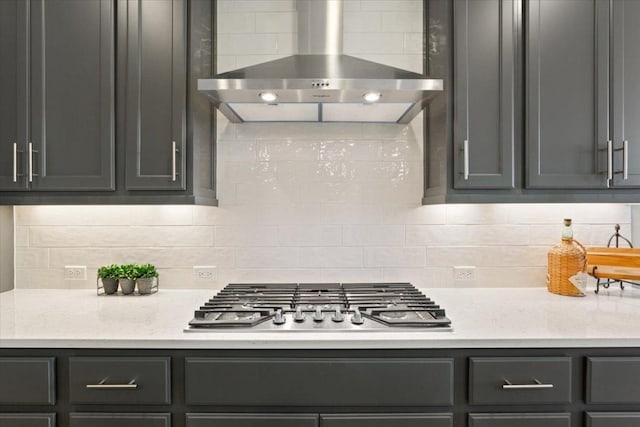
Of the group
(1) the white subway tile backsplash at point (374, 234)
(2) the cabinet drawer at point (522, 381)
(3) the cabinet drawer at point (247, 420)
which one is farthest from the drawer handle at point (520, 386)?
(1) the white subway tile backsplash at point (374, 234)

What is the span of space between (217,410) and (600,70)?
2.11 metres

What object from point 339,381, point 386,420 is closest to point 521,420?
point 386,420

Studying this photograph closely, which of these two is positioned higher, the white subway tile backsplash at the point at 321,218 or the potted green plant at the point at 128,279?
the white subway tile backsplash at the point at 321,218

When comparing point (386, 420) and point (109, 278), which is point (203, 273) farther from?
point (386, 420)

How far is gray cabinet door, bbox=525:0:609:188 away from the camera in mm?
1780

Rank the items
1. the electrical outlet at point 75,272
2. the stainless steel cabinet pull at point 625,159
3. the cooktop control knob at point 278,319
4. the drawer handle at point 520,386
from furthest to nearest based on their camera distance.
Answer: the electrical outlet at point 75,272, the stainless steel cabinet pull at point 625,159, the cooktop control knob at point 278,319, the drawer handle at point 520,386

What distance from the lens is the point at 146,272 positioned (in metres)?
2.04

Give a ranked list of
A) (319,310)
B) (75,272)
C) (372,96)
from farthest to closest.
→ (75,272), (372,96), (319,310)

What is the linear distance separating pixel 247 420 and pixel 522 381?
953 mm

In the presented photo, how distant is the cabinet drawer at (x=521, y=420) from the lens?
137cm

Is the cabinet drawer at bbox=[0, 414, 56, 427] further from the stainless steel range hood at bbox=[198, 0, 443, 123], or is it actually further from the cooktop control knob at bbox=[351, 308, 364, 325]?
the stainless steel range hood at bbox=[198, 0, 443, 123]

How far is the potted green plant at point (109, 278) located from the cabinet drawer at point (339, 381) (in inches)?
35.2


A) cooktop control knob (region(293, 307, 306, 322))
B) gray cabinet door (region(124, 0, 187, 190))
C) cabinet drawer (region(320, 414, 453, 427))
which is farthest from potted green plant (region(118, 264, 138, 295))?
cabinet drawer (region(320, 414, 453, 427))

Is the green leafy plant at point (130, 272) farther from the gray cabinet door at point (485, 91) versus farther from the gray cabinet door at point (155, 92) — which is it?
the gray cabinet door at point (485, 91)
